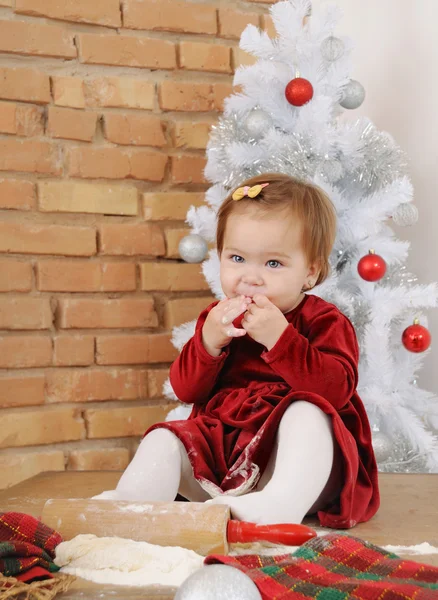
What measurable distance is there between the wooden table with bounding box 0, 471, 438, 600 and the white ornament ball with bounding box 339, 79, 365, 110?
89 centimetres

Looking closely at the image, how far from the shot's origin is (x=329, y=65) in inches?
74.3

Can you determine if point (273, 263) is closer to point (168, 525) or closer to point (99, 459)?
point (168, 525)

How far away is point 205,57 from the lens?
2.20 meters

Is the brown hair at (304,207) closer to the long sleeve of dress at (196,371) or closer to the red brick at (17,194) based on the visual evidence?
the long sleeve of dress at (196,371)

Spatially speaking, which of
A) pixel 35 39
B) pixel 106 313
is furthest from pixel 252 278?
pixel 35 39

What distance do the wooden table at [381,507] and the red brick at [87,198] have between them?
686mm

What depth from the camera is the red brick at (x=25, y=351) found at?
6.58ft

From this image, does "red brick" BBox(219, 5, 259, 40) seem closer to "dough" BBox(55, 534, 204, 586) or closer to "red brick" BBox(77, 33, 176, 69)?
"red brick" BBox(77, 33, 176, 69)

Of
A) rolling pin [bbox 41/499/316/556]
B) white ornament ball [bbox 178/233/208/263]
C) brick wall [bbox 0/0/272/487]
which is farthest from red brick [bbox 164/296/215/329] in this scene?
rolling pin [bbox 41/499/316/556]

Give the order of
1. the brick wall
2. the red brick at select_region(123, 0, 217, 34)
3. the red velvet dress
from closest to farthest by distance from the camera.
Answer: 1. the red velvet dress
2. the brick wall
3. the red brick at select_region(123, 0, 217, 34)

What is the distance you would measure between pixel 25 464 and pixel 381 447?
0.90 metres

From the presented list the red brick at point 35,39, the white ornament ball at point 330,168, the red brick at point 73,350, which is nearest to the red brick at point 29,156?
the red brick at point 35,39

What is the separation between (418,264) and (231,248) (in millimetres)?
988

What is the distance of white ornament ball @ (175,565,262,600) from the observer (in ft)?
2.42
